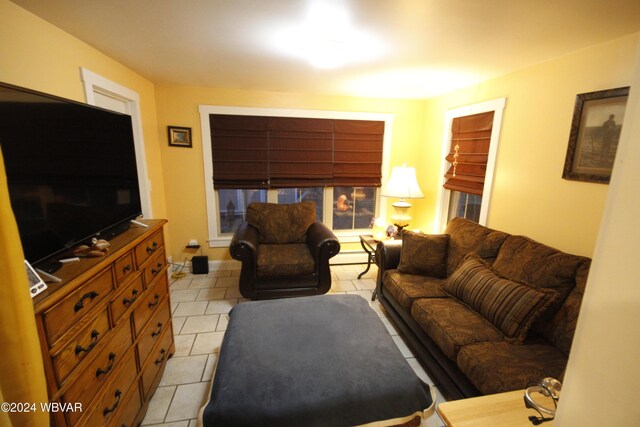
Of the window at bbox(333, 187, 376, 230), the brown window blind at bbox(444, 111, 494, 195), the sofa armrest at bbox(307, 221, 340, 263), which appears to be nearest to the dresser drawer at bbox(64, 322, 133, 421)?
the sofa armrest at bbox(307, 221, 340, 263)

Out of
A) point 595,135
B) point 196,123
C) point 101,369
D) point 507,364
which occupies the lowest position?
point 507,364

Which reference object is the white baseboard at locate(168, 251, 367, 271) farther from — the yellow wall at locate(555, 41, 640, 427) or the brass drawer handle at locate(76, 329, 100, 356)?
the yellow wall at locate(555, 41, 640, 427)

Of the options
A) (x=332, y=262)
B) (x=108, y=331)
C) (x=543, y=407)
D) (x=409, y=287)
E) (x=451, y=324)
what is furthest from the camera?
(x=332, y=262)

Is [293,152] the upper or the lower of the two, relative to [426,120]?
lower

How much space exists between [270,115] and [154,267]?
93.6 inches

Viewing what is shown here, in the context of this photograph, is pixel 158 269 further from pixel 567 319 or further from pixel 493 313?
pixel 567 319

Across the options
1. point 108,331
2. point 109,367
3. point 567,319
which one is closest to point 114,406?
point 109,367

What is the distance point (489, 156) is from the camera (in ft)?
8.93

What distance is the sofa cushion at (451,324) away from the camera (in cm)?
169

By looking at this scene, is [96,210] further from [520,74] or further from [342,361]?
[520,74]

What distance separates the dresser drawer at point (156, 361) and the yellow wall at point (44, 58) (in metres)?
1.71

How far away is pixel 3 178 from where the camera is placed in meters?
0.75

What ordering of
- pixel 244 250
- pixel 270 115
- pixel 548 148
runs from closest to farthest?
pixel 548 148 → pixel 244 250 → pixel 270 115

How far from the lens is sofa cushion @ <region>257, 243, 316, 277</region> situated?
2775mm
